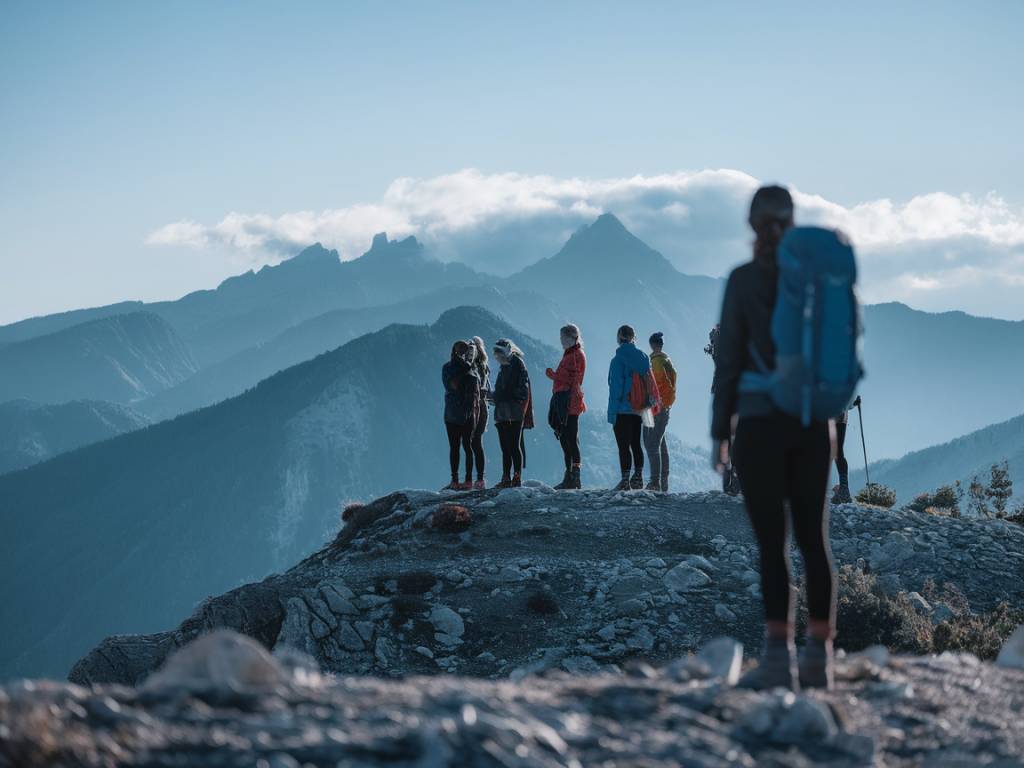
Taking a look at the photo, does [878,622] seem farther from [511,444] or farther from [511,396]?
[511,444]

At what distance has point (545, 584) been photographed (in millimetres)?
13227

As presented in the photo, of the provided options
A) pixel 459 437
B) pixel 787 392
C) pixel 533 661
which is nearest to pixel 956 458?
pixel 459 437

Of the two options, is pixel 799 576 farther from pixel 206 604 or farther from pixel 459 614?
pixel 206 604

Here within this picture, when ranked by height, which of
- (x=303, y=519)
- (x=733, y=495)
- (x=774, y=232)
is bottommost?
(x=303, y=519)

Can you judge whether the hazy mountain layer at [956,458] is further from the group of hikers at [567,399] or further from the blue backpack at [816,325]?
the blue backpack at [816,325]

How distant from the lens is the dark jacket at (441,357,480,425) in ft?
52.3

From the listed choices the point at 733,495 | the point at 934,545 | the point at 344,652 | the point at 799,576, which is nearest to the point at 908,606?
the point at 799,576

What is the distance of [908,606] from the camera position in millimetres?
12234

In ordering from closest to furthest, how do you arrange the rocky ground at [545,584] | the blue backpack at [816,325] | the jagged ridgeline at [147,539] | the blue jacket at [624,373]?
the blue backpack at [816,325], the rocky ground at [545,584], the blue jacket at [624,373], the jagged ridgeline at [147,539]

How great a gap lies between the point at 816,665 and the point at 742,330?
161 centimetres

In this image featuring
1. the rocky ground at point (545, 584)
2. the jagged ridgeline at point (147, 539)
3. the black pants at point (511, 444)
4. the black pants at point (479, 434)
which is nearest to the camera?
the rocky ground at point (545, 584)

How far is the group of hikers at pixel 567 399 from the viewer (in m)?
15.2

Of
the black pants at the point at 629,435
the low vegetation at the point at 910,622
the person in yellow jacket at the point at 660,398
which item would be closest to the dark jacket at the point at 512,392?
the black pants at the point at 629,435

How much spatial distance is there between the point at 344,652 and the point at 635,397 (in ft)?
18.6
